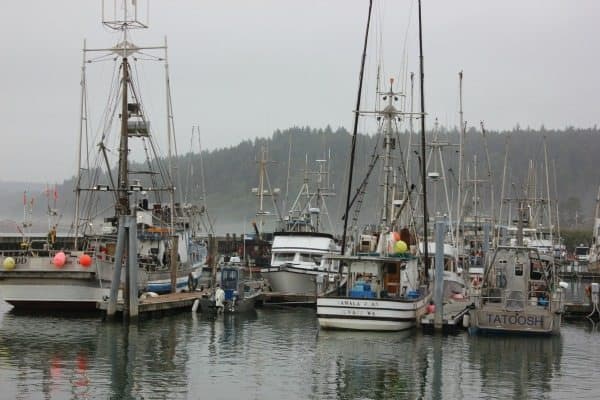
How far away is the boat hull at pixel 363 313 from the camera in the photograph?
1507 inches

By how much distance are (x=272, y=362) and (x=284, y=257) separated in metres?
24.6

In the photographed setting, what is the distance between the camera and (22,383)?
27.5 meters

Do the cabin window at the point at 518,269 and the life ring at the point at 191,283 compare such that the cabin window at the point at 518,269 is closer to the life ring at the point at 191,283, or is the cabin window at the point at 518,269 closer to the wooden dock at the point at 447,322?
the wooden dock at the point at 447,322

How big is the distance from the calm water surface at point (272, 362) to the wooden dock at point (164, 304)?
64 cm

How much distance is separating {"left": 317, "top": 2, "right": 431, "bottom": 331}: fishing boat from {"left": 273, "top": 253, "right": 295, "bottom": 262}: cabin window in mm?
9238

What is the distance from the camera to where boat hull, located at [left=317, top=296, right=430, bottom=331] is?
38.3 meters

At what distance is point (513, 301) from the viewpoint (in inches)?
1516

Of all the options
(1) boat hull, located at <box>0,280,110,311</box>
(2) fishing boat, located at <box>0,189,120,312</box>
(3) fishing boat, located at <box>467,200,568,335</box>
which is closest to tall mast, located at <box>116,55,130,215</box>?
(2) fishing boat, located at <box>0,189,120,312</box>

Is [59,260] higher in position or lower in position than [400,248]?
lower

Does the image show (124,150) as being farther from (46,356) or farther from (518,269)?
(518,269)

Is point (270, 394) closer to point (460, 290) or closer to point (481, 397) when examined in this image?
point (481, 397)

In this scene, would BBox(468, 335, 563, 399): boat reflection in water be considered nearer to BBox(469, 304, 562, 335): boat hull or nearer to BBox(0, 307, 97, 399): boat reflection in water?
BBox(469, 304, 562, 335): boat hull

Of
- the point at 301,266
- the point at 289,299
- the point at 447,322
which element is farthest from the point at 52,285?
the point at 447,322

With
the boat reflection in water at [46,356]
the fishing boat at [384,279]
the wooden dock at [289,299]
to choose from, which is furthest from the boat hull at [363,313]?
the wooden dock at [289,299]
